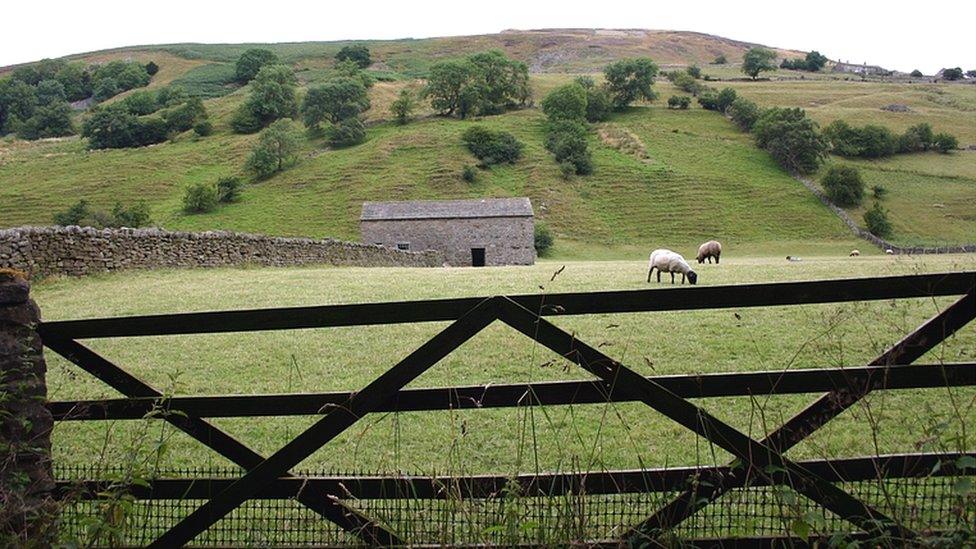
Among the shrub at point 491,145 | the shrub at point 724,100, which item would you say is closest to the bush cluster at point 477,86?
the shrub at point 491,145

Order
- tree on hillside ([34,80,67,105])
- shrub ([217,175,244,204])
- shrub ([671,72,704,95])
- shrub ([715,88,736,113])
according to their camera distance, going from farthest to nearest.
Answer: tree on hillside ([34,80,67,105]) → shrub ([671,72,704,95]) → shrub ([715,88,736,113]) → shrub ([217,175,244,204])

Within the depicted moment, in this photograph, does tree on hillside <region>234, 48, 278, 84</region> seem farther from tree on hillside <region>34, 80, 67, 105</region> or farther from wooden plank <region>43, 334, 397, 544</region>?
wooden plank <region>43, 334, 397, 544</region>

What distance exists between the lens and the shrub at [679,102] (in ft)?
Answer: 401

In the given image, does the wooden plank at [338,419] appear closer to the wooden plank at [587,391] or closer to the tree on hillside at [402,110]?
the wooden plank at [587,391]

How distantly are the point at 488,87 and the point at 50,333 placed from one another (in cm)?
12247

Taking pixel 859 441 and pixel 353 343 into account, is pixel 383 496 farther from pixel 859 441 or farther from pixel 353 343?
pixel 353 343

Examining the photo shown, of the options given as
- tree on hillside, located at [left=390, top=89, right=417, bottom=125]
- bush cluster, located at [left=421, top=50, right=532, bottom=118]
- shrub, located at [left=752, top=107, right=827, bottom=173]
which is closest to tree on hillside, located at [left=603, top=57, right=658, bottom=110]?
bush cluster, located at [left=421, top=50, right=532, bottom=118]

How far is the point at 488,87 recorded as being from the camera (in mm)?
123438

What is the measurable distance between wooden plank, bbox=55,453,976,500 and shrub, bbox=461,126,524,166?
87.3m

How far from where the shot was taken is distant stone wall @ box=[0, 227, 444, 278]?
20.2 meters

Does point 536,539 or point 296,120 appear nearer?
point 536,539

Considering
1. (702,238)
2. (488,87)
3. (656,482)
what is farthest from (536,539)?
(488,87)

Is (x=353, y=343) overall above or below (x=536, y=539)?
below

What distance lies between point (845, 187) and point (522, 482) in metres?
83.0
